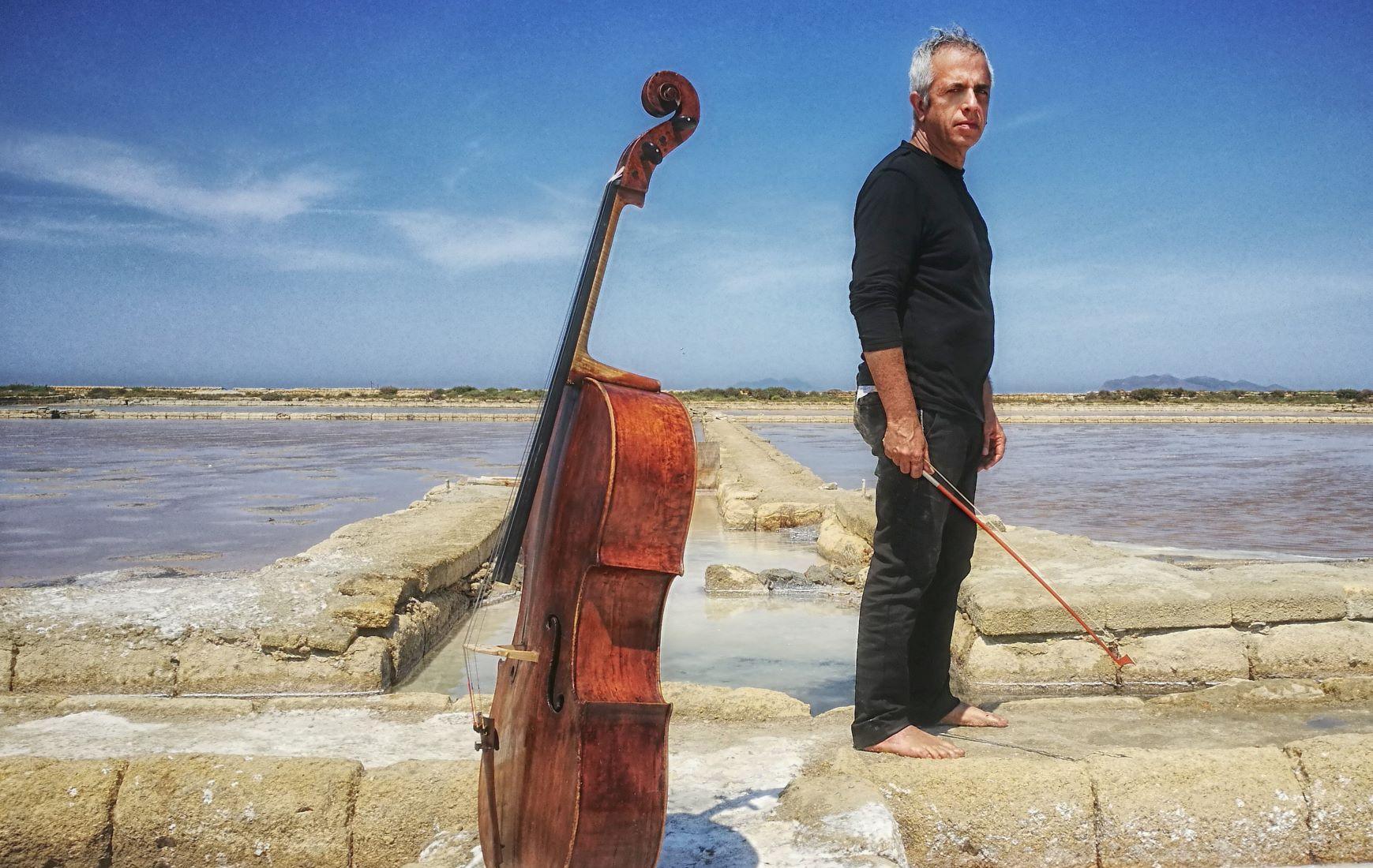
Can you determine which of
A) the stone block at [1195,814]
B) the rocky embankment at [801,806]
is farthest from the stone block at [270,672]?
the stone block at [1195,814]

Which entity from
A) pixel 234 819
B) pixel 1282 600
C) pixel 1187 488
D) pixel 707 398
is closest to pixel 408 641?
pixel 234 819

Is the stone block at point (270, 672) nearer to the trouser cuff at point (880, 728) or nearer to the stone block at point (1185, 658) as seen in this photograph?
the trouser cuff at point (880, 728)

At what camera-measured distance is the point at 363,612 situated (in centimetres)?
380

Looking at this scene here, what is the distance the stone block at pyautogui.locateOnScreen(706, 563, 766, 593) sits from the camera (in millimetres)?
5637

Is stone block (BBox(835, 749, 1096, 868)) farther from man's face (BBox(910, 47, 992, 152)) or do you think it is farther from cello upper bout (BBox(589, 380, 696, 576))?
man's face (BBox(910, 47, 992, 152))

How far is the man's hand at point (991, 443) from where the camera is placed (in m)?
2.59

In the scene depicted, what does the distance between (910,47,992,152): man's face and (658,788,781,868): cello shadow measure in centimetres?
166

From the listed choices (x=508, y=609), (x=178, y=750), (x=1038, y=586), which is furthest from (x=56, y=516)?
(x=1038, y=586)

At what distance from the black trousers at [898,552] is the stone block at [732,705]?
57 cm

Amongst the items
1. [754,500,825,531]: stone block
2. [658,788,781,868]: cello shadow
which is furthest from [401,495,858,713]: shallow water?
[754,500,825,531]: stone block

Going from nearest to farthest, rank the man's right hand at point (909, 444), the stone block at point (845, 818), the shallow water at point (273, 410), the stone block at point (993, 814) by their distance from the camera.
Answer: the stone block at point (845, 818), the stone block at point (993, 814), the man's right hand at point (909, 444), the shallow water at point (273, 410)

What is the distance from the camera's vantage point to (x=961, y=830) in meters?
2.13

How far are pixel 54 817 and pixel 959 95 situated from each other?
107 inches

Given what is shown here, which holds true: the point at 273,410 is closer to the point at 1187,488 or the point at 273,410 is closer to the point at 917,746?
the point at 1187,488
